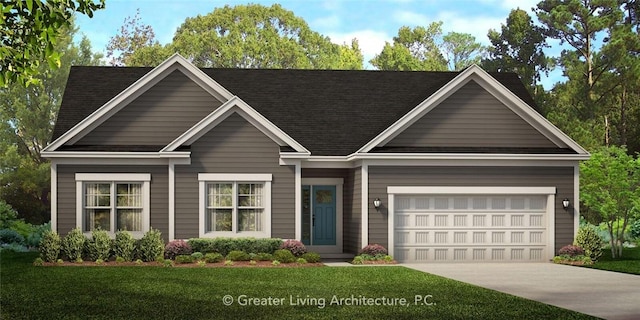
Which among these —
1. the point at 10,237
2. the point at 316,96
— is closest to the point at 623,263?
the point at 316,96

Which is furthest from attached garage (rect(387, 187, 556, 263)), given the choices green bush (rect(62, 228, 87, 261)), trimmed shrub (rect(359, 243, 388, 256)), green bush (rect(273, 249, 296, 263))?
green bush (rect(62, 228, 87, 261))

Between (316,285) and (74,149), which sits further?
(74,149)

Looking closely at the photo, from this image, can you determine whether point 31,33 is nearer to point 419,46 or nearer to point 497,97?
point 497,97

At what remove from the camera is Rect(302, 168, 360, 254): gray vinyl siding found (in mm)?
28430

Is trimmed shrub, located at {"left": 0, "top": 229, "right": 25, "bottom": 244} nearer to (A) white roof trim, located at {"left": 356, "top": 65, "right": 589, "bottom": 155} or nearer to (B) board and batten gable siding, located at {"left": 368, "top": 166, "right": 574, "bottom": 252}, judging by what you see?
(B) board and batten gable siding, located at {"left": 368, "top": 166, "right": 574, "bottom": 252}

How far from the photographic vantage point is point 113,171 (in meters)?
27.1

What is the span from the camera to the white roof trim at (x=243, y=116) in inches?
1049

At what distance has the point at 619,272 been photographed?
24.2 metres

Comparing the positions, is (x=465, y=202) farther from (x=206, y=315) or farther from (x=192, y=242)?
(x=206, y=315)

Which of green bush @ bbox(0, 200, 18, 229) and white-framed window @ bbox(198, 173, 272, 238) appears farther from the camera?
green bush @ bbox(0, 200, 18, 229)

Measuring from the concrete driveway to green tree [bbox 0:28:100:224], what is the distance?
29364mm

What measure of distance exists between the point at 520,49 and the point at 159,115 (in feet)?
108

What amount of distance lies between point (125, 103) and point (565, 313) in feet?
55.8

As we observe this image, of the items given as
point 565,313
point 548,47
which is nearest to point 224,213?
point 565,313
